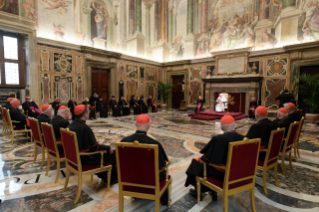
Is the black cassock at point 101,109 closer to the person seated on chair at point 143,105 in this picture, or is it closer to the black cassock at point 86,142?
the person seated on chair at point 143,105

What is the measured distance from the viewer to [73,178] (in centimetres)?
285

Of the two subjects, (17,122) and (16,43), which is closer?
(17,122)

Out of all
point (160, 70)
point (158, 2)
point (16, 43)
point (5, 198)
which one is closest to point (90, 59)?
point (16, 43)

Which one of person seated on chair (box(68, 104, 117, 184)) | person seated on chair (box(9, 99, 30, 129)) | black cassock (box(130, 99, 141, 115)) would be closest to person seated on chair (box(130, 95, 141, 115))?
black cassock (box(130, 99, 141, 115))

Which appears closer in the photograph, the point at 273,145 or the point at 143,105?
the point at 273,145

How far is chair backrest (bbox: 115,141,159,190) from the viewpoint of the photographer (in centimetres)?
162

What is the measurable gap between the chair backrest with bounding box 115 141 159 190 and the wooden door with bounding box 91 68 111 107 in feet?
31.3

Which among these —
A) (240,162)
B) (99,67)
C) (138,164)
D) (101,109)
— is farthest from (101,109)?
(240,162)

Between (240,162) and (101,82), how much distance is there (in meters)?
10.2

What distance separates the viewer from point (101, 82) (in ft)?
35.6

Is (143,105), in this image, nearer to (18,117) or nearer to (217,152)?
(18,117)

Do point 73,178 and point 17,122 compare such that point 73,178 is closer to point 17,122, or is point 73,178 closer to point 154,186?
point 154,186

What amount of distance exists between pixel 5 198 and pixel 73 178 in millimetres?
818

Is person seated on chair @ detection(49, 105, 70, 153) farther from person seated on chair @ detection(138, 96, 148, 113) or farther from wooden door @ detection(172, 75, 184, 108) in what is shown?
wooden door @ detection(172, 75, 184, 108)
